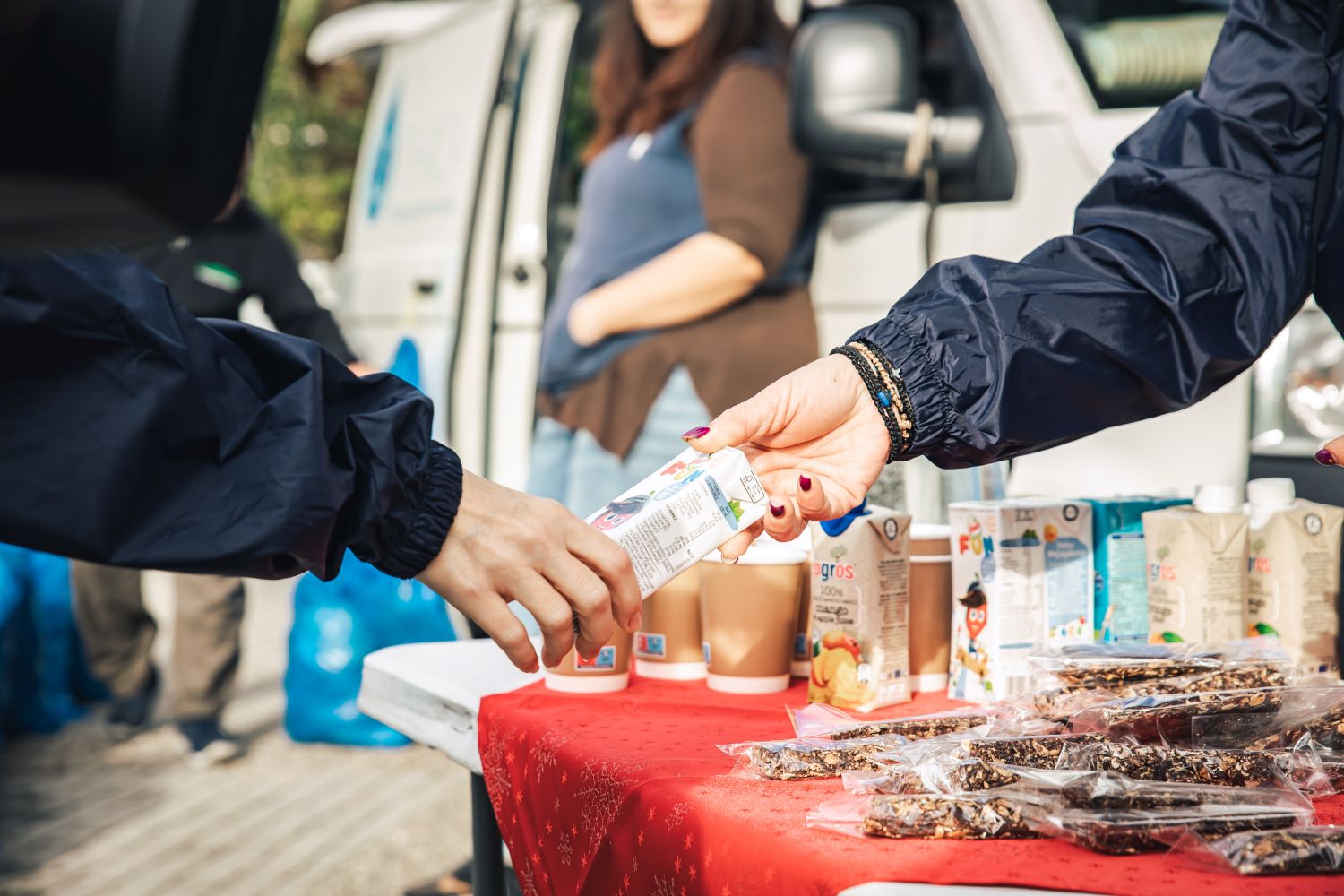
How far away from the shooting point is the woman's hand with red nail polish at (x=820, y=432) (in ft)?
4.88

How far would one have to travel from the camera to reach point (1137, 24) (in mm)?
2723

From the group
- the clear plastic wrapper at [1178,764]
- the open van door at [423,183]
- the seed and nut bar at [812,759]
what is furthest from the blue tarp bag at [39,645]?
the clear plastic wrapper at [1178,764]

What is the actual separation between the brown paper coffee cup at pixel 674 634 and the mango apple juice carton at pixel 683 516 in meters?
0.32

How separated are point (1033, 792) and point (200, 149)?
0.84 metres

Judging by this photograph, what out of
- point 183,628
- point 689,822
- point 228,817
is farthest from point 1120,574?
point 183,628

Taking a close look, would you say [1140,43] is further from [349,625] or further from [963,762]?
[349,625]

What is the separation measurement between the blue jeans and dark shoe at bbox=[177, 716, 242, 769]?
175cm

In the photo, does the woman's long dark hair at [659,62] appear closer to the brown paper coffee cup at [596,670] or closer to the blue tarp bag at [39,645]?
the brown paper coffee cup at [596,670]

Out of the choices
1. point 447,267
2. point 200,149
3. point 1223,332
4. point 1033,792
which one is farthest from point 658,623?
point 447,267

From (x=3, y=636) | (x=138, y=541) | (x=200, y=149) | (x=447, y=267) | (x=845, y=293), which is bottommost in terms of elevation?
(x=3, y=636)

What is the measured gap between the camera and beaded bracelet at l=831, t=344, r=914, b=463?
1.48 m

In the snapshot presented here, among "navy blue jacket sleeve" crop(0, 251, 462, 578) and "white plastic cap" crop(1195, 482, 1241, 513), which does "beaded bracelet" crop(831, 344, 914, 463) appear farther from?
"navy blue jacket sleeve" crop(0, 251, 462, 578)

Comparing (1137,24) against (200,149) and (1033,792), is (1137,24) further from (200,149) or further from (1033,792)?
(200,149)

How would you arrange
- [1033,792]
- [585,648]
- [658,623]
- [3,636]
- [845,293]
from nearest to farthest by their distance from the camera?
[1033,792], [585,648], [658,623], [845,293], [3,636]
